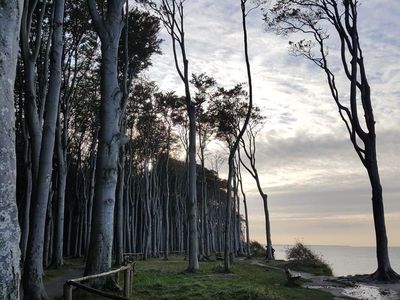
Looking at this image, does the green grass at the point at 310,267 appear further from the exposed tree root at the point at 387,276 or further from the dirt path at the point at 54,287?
the dirt path at the point at 54,287

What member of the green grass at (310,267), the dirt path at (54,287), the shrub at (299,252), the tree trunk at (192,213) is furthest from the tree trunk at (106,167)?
the shrub at (299,252)

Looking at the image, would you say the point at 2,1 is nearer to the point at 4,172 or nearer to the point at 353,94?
the point at 4,172

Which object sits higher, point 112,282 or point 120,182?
point 120,182

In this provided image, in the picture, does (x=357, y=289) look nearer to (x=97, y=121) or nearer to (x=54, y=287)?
(x=54, y=287)

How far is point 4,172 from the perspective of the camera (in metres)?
3.27

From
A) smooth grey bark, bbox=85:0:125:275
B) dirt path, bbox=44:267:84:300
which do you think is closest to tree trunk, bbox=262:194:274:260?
dirt path, bbox=44:267:84:300

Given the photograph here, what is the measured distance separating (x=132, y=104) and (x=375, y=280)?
1971 centimetres

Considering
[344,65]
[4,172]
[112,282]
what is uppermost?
[344,65]

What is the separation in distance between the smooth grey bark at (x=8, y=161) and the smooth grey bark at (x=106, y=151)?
636 centimetres

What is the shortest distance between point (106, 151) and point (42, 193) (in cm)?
177

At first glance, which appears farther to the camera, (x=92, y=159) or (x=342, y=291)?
(x=92, y=159)

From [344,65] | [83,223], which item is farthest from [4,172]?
[83,223]

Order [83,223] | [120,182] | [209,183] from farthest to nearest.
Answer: [209,183], [83,223], [120,182]

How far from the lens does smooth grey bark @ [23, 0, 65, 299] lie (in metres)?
8.77
